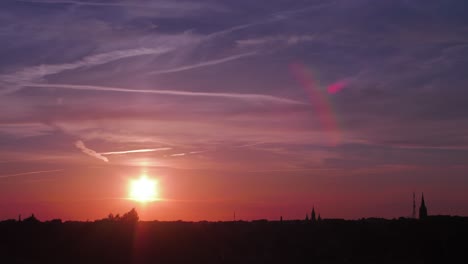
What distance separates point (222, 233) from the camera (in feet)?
175

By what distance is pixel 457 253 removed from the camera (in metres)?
50.3

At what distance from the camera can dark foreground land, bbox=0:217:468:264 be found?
4897cm

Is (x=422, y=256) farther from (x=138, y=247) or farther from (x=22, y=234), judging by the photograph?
(x=22, y=234)

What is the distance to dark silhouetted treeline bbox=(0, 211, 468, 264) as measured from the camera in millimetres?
49000

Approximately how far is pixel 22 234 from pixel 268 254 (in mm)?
19617

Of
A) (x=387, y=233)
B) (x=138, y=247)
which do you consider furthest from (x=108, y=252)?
(x=387, y=233)

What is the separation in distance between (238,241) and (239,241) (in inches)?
3.0

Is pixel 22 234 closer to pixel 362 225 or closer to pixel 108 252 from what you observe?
pixel 108 252

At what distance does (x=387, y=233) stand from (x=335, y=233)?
4046 millimetres

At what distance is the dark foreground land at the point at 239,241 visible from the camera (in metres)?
49.0

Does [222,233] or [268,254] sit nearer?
[268,254]

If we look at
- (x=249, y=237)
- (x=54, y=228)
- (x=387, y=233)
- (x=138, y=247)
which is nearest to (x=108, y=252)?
(x=138, y=247)

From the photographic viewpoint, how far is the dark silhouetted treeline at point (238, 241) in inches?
1929

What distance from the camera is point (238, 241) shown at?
169 ft
